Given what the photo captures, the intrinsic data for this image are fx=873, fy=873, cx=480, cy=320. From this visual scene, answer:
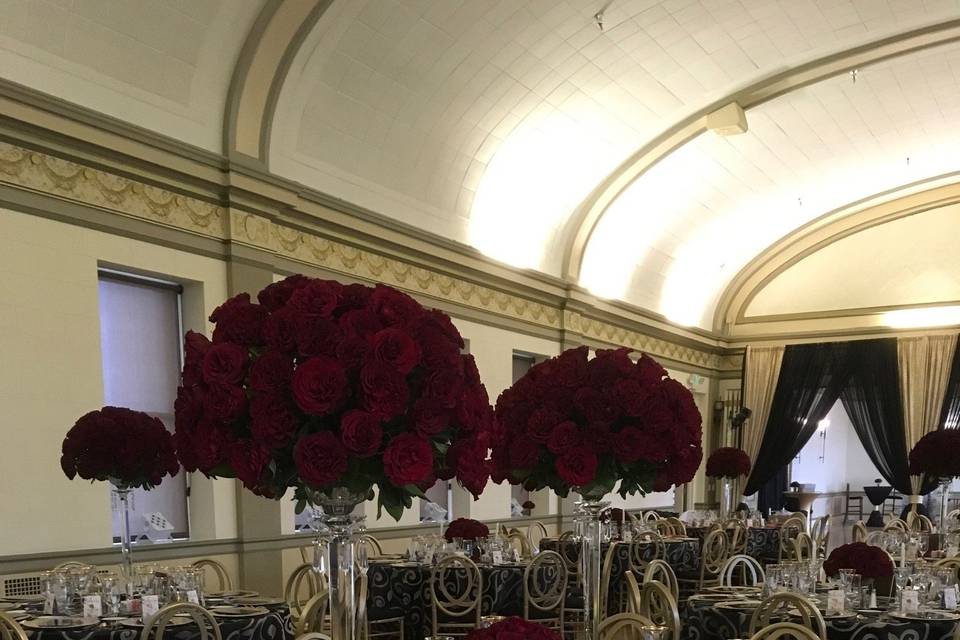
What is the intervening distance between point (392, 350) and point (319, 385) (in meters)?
0.16

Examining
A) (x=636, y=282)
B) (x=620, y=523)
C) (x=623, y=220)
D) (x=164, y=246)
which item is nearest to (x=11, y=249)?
(x=164, y=246)

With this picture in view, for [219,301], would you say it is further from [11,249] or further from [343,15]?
[343,15]

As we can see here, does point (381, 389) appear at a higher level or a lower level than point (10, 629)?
higher

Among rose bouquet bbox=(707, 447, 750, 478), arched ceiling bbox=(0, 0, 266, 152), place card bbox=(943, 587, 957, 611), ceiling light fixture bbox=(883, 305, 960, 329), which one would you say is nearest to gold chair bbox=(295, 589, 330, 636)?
place card bbox=(943, 587, 957, 611)

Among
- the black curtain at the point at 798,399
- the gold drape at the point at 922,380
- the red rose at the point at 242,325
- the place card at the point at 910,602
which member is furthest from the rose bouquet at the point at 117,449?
the black curtain at the point at 798,399

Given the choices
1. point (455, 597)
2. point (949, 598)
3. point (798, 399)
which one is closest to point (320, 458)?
point (949, 598)

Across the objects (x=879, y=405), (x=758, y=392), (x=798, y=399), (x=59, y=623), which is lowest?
(x=59, y=623)

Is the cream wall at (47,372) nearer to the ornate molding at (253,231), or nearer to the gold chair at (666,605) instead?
the ornate molding at (253,231)

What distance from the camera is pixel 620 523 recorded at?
27.0 feet

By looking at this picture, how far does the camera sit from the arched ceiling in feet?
16.7

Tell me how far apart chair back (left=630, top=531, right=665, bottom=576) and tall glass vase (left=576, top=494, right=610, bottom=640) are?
4.68m

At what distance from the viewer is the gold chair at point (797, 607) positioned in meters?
3.80

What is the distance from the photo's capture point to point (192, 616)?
3584mm

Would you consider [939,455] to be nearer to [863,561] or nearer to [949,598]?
[949,598]
